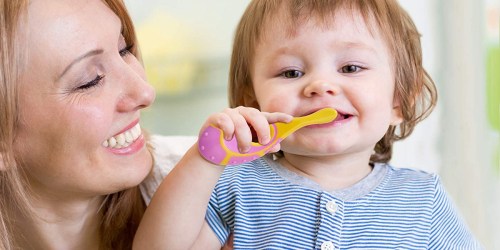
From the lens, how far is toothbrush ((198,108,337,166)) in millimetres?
963

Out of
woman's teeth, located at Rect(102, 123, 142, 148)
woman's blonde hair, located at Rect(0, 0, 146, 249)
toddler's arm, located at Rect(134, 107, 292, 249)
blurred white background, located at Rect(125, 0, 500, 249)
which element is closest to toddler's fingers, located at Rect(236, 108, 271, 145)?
toddler's arm, located at Rect(134, 107, 292, 249)

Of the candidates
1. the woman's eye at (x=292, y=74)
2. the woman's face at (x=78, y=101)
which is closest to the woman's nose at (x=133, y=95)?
the woman's face at (x=78, y=101)

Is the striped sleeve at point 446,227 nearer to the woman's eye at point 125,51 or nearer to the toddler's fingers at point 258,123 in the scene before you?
the toddler's fingers at point 258,123

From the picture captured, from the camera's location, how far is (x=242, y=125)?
0.95 meters

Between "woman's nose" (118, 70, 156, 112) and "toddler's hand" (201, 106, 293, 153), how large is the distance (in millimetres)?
159

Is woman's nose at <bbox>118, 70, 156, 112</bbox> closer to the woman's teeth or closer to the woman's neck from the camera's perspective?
the woman's teeth

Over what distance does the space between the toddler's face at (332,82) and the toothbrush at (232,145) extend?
0.17 feet

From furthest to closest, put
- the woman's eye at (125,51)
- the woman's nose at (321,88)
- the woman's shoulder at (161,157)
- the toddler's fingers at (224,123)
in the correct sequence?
the woman's shoulder at (161,157)
the woman's eye at (125,51)
the woman's nose at (321,88)
the toddler's fingers at (224,123)

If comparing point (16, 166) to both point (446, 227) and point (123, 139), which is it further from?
point (446, 227)

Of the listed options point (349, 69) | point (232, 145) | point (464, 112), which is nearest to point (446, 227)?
point (349, 69)

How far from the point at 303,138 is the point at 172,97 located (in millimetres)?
1345

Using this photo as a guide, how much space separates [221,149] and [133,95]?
20 cm

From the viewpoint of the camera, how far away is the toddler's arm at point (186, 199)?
981 mm

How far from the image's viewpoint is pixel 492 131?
188 cm
